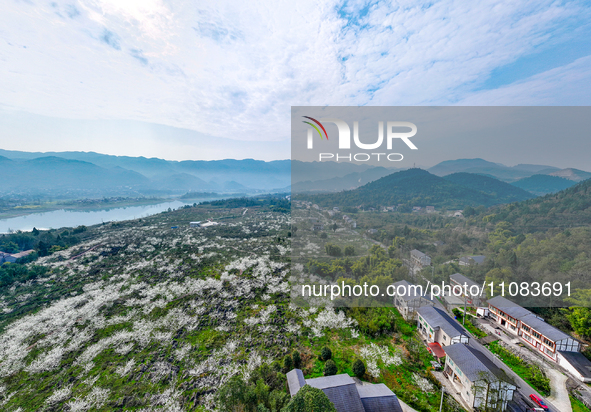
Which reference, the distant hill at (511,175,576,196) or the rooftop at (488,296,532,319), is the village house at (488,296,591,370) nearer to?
the rooftop at (488,296,532,319)

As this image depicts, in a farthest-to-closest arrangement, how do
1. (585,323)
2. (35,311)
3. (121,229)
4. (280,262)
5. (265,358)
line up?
(121,229) → (280,262) → (35,311) → (585,323) → (265,358)

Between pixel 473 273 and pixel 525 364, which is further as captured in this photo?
pixel 473 273

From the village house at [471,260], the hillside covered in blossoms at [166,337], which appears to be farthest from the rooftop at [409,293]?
the village house at [471,260]

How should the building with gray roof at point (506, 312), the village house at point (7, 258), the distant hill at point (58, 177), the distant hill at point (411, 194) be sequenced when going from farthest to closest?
the distant hill at point (58, 177) < the distant hill at point (411, 194) < the village house at point (7, 258) < the building with gray roof at point (506, 312)

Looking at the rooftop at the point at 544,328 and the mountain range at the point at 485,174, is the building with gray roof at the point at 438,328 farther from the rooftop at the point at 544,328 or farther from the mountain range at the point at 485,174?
the mountain range at the point at 485,174

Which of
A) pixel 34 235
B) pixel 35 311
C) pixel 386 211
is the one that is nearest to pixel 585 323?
pixel 386 211

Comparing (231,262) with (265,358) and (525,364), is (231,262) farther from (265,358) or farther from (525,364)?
(525,364)

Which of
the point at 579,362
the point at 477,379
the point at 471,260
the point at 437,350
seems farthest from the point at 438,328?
the point at 471,260

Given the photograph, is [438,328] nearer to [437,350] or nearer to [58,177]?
[437,350]
